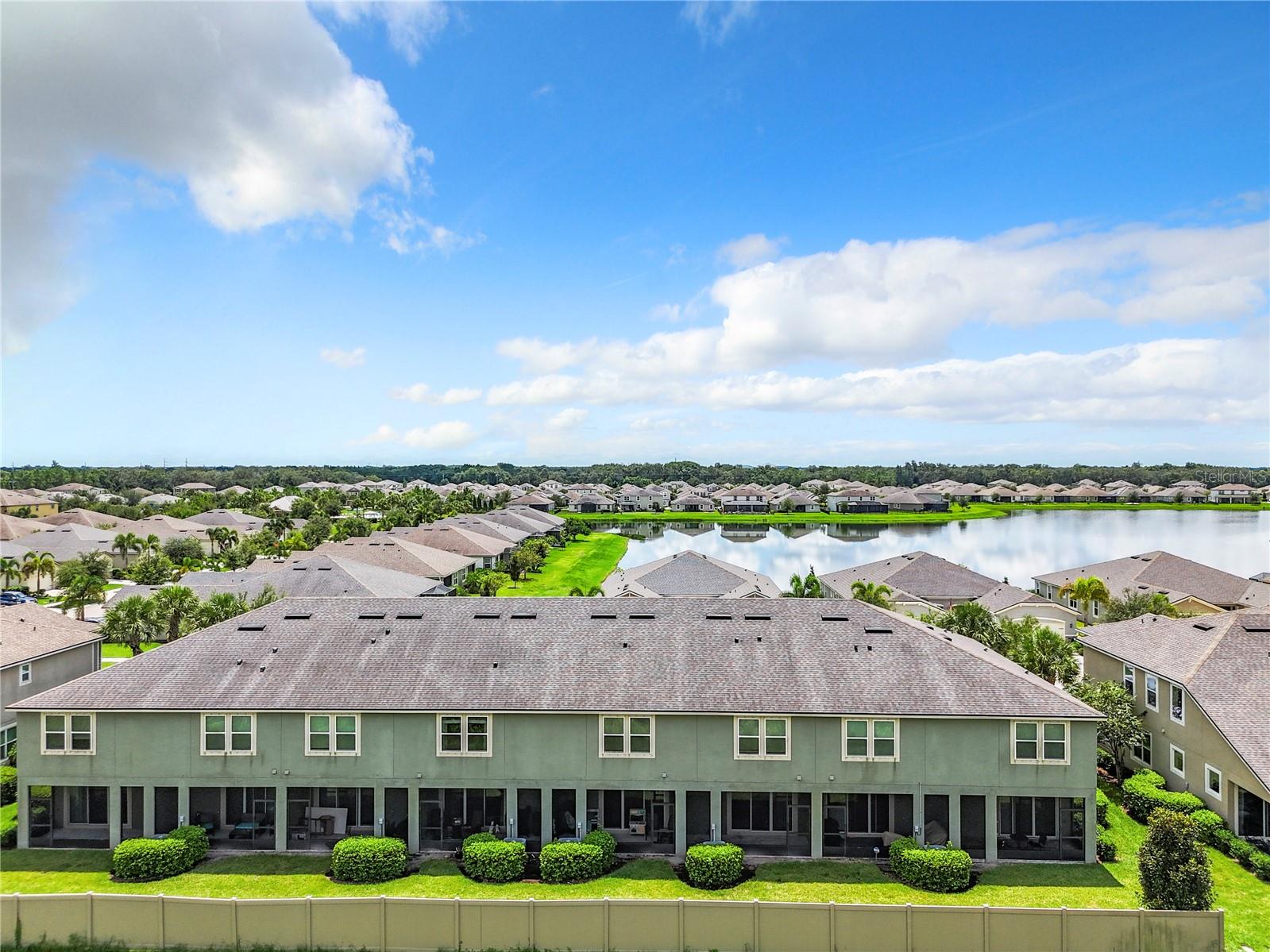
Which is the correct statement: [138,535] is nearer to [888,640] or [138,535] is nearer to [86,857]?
[86,857]

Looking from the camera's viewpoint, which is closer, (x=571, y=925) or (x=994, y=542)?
(x=571, y=925)

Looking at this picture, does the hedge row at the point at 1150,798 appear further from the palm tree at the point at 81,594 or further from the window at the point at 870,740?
the palm tree at the point at 81,594

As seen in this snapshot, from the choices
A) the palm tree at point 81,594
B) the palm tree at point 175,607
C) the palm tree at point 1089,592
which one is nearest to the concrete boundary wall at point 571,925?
the palm tree at point 175,607

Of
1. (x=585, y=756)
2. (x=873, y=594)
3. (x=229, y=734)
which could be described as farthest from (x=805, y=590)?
(x=229, y=734)

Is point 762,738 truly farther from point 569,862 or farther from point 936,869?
point 569,862

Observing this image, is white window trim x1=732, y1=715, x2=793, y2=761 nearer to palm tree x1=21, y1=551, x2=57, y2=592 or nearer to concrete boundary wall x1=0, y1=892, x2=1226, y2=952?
concrete boundary wall x1=0, y1=892, x2=1226, y2=952

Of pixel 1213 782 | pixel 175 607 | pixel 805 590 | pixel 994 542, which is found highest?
pixel 175 607

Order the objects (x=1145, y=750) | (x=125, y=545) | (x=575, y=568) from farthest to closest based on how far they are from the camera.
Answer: (x=575, y=568), (x=125, y=545), (x=1145, y=750)
